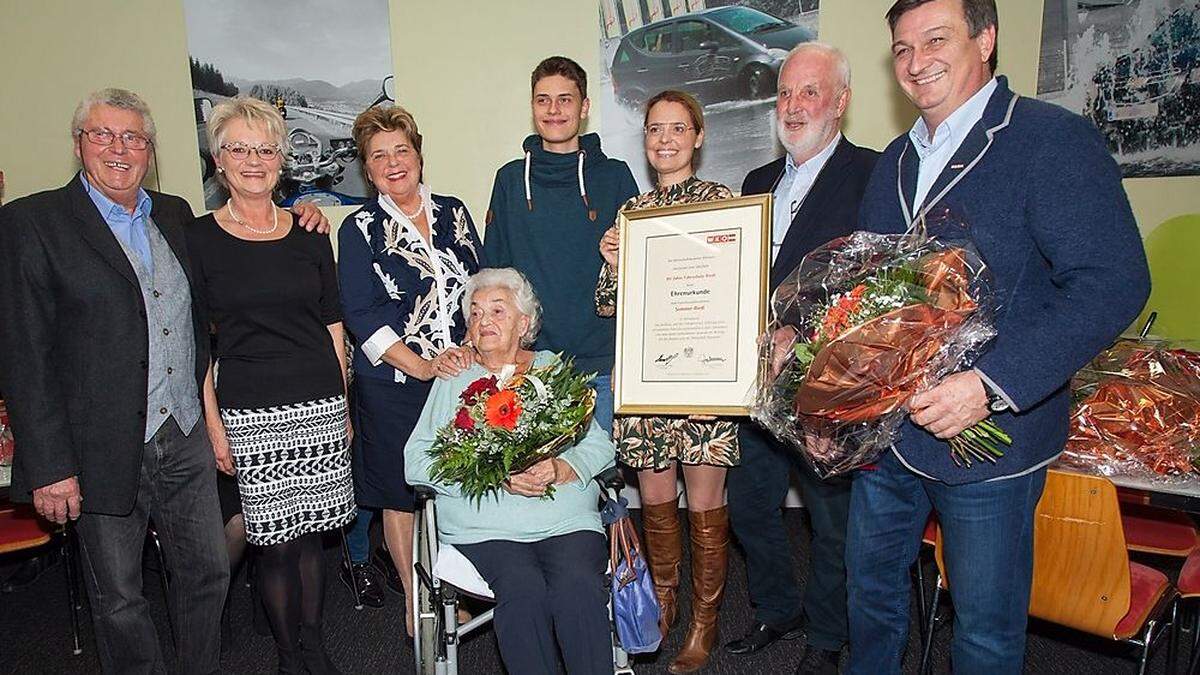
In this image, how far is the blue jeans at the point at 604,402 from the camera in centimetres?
297

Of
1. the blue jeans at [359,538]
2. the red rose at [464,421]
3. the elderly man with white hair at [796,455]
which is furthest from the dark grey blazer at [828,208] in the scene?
the blue jeans at [359,538]

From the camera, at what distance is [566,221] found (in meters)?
2.96

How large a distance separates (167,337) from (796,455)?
2.20 meters

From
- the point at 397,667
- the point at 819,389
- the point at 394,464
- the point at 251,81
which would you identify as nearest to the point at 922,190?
the point at 819,389

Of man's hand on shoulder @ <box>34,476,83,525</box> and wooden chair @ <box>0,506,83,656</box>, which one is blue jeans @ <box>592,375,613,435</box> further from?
wooden chair @ <box>0,506,83,656</box>

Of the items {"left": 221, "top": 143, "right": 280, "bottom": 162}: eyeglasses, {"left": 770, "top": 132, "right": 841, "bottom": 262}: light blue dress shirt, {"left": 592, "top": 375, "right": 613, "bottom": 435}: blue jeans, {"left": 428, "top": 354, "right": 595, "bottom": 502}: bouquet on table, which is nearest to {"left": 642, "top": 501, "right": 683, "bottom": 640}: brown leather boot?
{"left": 592, "top": 375, "right": 613, "bottom": 435}: blue jeans

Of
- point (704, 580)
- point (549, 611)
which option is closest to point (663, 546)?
point (704, 580)

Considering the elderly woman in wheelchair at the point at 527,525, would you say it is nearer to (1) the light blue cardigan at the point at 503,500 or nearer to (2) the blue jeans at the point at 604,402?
(1) the light blue cardigan at the point at 503,500

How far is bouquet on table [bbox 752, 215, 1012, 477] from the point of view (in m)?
1.66

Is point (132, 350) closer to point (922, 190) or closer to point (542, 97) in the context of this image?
point (542, 97)

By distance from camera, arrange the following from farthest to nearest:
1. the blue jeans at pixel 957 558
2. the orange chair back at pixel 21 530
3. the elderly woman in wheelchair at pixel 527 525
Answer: the orange chair back at pixel 21 530 < the elderly woman in wheelchair at pixel 527 525 < the blue jeans at pixel 957 558

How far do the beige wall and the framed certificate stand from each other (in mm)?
2192

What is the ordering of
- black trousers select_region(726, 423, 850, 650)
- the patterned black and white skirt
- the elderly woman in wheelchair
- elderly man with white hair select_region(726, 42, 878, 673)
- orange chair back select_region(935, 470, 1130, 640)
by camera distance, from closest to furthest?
orange chair back select_region(935, 470, 1130, 640) → the elderly woman in wheelchair → elderly man with white hair select_region(726, 42, 878, 673) → the patterned black and white skirt → black trousers select_region(726, 423, 850, 650)

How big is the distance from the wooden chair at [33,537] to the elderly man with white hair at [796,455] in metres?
2.80
